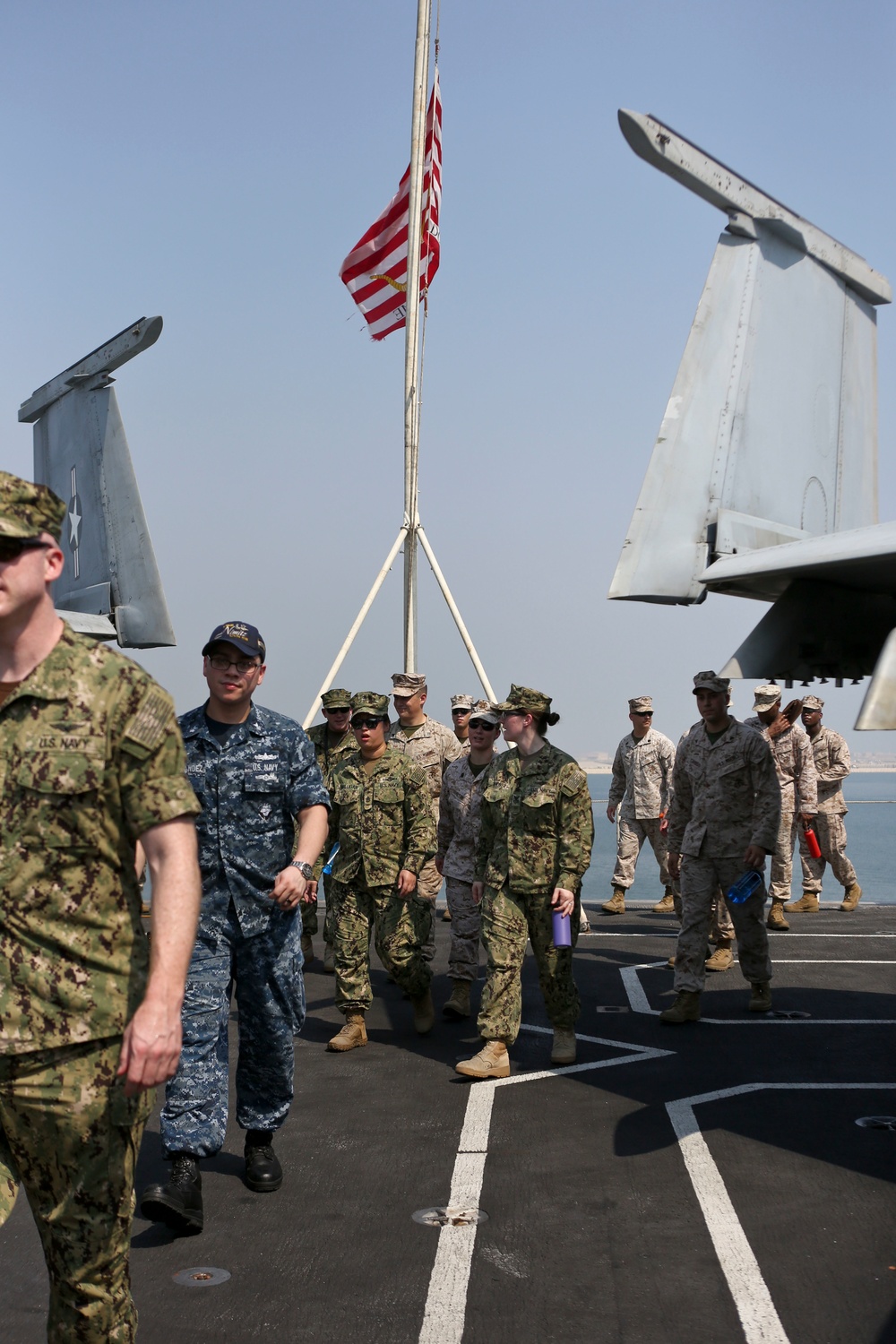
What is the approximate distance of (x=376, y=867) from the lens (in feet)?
23.2

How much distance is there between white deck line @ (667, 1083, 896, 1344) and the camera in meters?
3.56

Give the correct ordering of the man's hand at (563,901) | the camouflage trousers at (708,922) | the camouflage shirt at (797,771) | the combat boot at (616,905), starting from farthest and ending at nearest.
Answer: the combat boot at (616,905), the camouflage shirt at (797,771), the camouflage trousers at (708,922), the man's hand at (563,901)

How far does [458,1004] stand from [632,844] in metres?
5.49

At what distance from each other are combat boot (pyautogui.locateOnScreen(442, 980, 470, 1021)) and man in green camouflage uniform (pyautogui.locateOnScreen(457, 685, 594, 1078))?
1.32m

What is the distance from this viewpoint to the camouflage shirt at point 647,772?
41.5 feet

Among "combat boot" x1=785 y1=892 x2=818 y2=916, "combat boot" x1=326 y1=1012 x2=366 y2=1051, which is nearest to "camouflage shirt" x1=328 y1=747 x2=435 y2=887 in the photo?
"combat boot" x1=326 y1=1012 x2=366 y2=1051

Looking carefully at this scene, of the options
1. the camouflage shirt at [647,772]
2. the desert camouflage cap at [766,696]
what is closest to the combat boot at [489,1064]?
the desert camouflage cap at [766,696]

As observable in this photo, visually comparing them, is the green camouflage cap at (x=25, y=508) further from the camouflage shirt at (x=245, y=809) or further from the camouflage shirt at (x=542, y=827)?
the camouflage shirt at (x=542, y=827)

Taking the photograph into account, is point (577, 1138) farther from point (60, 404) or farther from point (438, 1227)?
point (60, 404)

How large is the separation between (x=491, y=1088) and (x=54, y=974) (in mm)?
4093

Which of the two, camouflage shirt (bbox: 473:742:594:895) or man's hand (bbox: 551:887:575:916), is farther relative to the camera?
camouflage shirt (bbox: 473:742:594:895)

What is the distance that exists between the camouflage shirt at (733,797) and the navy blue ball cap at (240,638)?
4.19 m

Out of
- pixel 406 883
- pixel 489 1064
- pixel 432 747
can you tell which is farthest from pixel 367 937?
pixel 432 747

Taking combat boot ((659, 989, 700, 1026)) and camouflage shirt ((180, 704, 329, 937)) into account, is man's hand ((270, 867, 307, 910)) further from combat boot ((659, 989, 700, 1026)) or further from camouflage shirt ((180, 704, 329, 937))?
combat boot ((659, 989, 700, 1026))
